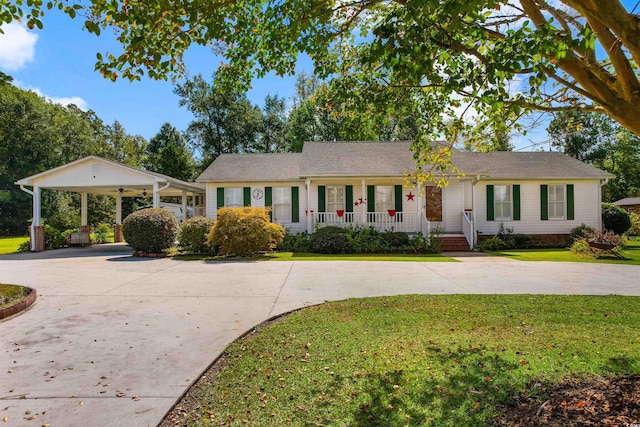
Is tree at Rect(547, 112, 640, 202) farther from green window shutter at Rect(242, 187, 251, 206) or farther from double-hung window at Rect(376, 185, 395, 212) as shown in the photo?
green window shutter at Rect(242, 187, 251, 206)

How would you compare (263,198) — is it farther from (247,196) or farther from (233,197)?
(233,197)

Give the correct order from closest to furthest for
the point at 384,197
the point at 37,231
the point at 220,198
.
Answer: the point at 37,231 → the point at 384,197 → the point at 220,198

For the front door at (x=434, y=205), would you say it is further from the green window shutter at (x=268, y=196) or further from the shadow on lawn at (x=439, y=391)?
the shadow on lawn at (x=439, y=391)

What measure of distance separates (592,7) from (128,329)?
20.0 feet

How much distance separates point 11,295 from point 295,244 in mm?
10485

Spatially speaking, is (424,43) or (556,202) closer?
(424,43)

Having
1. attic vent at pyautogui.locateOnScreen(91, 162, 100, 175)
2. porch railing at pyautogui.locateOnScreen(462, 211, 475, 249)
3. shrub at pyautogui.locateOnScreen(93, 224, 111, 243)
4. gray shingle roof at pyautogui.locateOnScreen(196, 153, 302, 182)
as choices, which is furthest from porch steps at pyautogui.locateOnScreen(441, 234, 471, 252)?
shrub at pyautogui.locateOnScreen(93, 224, 111, 243)

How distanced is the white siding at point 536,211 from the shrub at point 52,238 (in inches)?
831

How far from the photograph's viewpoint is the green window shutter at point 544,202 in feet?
59.2

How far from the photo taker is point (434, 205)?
60.7ft

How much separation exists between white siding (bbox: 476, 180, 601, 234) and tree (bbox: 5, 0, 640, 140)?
1364 cm

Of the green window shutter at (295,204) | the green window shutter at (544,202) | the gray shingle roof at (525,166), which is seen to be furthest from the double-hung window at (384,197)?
the green window shutter at (544,202)

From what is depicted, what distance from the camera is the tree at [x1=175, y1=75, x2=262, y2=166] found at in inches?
1404

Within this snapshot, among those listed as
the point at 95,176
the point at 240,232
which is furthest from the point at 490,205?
the point at 95,176
